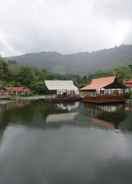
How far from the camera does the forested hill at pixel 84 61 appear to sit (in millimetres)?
163275

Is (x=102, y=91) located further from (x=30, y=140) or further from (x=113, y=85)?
(x=30, y=140)

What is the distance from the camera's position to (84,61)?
618 ft

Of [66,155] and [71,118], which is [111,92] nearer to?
[71,118]

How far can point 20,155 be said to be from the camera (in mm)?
7688

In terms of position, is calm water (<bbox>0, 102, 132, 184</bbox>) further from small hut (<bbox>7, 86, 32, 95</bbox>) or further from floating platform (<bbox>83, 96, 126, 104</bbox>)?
small hut (<bbox>7, 86, 32, 95</bbox>)

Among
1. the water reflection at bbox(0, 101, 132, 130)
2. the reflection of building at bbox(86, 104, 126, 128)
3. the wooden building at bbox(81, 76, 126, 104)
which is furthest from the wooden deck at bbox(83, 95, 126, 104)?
the reflection of building at bbox(86, 104, 126, 128)

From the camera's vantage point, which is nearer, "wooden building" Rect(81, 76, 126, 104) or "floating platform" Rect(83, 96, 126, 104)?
"floating platform" Rect(83, 96, 126, 104)

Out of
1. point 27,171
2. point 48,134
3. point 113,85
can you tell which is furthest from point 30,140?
point 113,85

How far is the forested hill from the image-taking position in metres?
163

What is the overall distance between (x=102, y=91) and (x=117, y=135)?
72.7ft

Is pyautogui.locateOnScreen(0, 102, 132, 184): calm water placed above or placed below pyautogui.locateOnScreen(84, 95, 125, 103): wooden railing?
below

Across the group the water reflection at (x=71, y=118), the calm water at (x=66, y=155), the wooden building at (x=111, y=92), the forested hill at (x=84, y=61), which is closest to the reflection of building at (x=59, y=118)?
the water reflection at (x=71, y=118)

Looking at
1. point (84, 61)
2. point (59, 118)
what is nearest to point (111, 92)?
point (59, 118)

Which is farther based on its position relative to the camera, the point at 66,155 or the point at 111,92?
the point at 111,92
